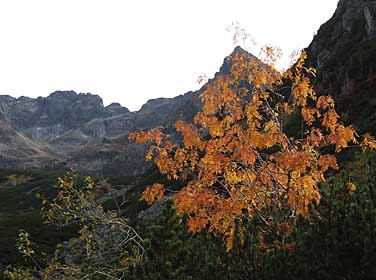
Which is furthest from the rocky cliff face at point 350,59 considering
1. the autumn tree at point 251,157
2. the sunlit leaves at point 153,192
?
the sunlit leaves at point 153,192

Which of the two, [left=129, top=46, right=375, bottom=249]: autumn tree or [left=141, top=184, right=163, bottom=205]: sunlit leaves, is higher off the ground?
[left=129, top=46, right=375, bottom=249]: autumn tree

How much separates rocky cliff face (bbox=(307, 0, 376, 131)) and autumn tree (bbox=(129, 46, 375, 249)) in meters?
17.3

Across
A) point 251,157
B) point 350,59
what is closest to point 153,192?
point 251,157

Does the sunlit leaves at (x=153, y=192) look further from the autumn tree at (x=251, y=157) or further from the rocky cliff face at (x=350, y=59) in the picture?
the rocky cliff face at (x=350, y=59)

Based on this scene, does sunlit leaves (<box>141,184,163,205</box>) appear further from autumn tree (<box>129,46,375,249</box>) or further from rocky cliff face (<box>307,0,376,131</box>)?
rocky cliff face (<box>307,0,376,131</box>)

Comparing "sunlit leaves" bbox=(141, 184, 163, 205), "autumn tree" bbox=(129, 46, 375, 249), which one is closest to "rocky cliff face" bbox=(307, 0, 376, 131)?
"autumn tree" bbox=(129, 46, 375, 249)

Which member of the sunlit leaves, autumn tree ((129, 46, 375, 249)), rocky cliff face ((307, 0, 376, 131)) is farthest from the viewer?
rocky cliff face ((307, 0, 376, 131))

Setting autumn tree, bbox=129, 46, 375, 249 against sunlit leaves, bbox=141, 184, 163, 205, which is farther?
sunlit leaves, bbox=141, 184, 163, 205

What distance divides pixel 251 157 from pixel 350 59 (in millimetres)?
32433

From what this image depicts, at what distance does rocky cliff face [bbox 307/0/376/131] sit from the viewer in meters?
30.2

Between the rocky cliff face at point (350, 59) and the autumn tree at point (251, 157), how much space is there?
56.7ft

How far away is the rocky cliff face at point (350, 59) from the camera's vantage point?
30.2 metres

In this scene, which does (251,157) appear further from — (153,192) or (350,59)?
(350,59)

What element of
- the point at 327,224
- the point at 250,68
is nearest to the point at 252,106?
the point at 250,68
